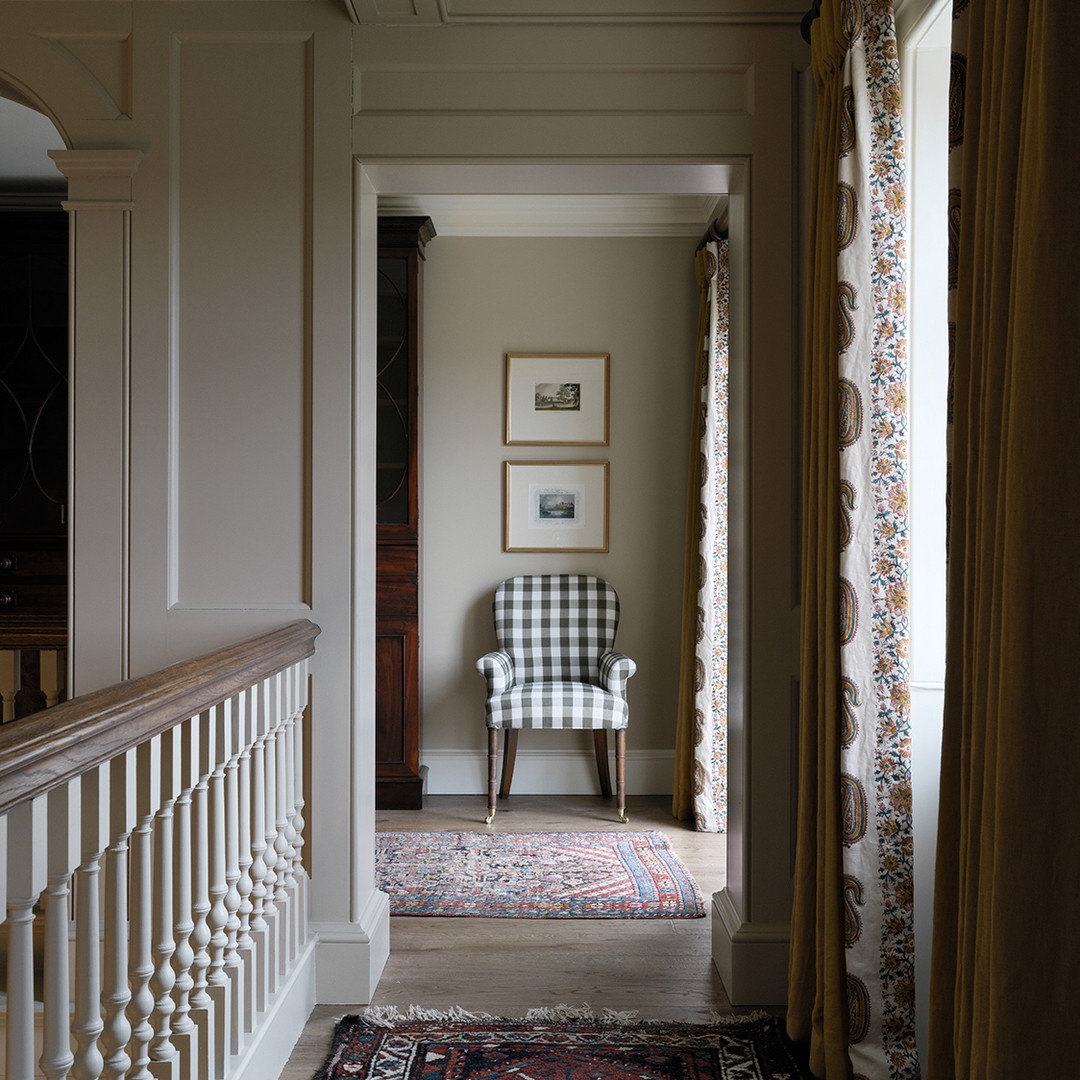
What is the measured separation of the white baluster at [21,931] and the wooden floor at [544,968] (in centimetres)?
124

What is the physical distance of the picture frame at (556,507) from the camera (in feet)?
15.4

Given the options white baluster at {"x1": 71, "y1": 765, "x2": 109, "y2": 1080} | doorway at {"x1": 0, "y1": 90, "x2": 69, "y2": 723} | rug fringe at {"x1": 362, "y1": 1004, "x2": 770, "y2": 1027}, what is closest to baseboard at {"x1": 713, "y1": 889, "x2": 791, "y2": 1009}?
rug fringe at {"x1": 362, "y1": 1004, "x2": 770, "y2": 1027}

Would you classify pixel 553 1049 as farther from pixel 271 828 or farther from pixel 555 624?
pixel 555 624

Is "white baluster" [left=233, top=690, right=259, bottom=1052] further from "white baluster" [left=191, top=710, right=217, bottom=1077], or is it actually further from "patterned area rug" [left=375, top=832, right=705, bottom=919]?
"patterned area rug" [left=375, top=832, right=705, bottom=919]

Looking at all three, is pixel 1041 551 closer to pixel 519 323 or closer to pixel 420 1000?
pixel 420 1000

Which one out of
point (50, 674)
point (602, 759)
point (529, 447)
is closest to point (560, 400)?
point (529, 447)

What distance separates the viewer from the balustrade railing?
108 centimetres

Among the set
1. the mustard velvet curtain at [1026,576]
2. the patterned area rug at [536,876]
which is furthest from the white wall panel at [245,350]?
the mustard velvet curtain at [1026,576]

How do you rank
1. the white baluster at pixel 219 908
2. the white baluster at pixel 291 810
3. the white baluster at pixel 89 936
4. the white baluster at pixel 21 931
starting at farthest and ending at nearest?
the white baluster at pixel 291 810 → the white baluster at pixel 219 908 → the white baluster at pixel 89 936 → the white baluster at pixel 21 931

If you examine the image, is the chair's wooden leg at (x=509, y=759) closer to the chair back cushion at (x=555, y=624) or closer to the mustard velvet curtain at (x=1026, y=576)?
the chair back cushion at (x=555, y=624)

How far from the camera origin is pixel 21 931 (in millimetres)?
1041

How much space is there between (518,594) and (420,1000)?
232 cm

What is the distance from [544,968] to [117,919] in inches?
63.7

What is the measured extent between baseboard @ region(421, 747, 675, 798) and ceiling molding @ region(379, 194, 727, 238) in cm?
246
